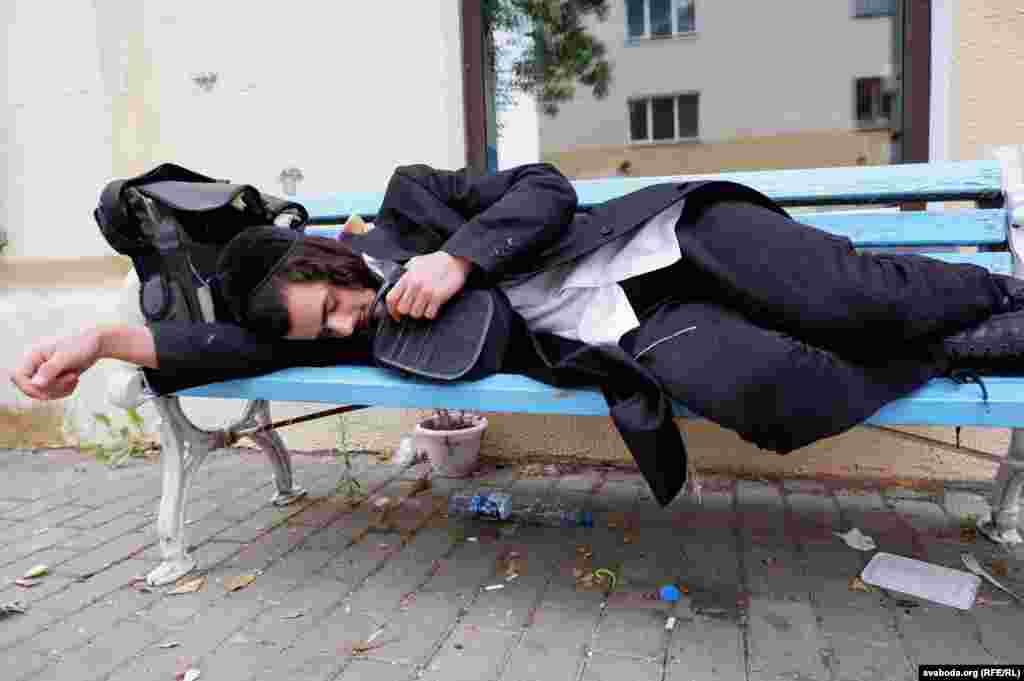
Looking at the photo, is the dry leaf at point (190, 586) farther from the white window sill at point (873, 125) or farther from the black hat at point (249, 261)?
the white window sill at point (873, 125)

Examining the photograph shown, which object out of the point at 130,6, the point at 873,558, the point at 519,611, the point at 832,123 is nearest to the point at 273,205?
the point at 519,611

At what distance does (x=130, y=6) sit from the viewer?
3.37 metres

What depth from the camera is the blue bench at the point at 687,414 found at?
1815 mm

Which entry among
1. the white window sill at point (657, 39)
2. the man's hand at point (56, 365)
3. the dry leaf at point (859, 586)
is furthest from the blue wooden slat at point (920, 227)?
the white window sill at point (657, 39)

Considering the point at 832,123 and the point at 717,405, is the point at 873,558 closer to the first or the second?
the point at 717,405

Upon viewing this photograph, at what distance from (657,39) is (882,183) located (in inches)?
181

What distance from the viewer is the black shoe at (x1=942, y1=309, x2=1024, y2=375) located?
1603mm

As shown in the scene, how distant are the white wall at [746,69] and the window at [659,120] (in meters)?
0.12

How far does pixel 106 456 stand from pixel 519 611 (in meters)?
2.69

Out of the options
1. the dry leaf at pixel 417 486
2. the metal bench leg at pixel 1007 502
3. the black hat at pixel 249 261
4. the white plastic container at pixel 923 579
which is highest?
the black hat at pixel 249 261

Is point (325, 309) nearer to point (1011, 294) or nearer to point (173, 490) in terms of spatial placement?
point (173, 490)

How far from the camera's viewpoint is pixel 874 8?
10.2 feet

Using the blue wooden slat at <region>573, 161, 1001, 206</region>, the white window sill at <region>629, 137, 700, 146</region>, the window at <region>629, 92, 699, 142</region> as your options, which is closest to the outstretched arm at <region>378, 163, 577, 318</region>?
the blue wooden slat at <region>573, 161, 1001, 206</region>

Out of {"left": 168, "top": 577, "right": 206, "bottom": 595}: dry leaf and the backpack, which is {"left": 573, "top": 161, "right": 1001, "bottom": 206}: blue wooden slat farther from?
{"left": 168, "top": 577, "right": 206, "bottom": 595}: dry leaf
